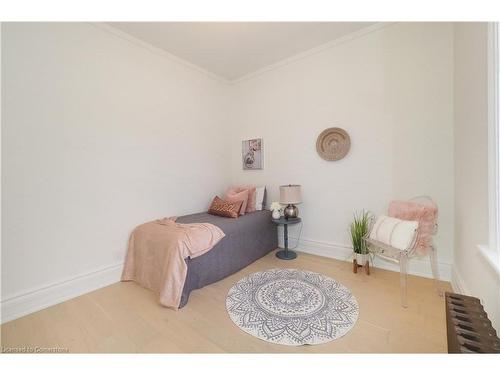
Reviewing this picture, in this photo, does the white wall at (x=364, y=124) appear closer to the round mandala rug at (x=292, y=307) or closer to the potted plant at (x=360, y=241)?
the potted plant at (x=360, y=241)

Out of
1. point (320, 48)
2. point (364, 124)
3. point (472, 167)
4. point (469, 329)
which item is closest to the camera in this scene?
point (469, 329)

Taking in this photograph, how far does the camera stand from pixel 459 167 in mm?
1819

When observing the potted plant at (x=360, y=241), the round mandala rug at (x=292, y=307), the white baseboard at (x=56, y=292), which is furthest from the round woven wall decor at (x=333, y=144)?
the white baseboard at (x=56, y=292)

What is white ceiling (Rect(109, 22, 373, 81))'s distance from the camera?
2.24m

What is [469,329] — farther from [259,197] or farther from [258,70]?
[258,70]

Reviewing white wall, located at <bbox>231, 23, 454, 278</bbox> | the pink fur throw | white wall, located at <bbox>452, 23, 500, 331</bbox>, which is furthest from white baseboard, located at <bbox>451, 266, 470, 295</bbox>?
the pink fur throw

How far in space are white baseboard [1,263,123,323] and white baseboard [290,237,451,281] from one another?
7.52ft

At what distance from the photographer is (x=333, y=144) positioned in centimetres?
261

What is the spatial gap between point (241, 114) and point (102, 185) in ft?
7.56

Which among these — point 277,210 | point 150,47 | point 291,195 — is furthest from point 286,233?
point 150,47

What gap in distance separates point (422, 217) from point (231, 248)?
1.90m

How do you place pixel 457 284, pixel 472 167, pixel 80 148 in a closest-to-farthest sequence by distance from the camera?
pixel 472 167 < pixel 457 284 < pixel 80 148

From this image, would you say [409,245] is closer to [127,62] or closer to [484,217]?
[484,217]

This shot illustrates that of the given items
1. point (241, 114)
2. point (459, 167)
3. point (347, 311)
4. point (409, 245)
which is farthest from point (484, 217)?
point (241, 114)
